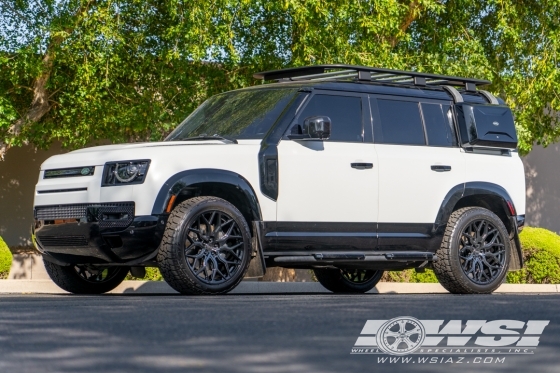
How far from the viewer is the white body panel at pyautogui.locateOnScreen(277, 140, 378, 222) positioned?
1023 centimetres

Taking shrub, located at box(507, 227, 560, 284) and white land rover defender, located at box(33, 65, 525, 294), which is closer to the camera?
white land rover defender, located at box(33, 65, 525, 294)

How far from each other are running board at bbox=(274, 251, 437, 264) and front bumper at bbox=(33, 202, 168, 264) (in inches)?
52.6

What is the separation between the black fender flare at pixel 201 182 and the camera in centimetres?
949

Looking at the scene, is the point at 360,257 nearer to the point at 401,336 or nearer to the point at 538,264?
the point at 401,336

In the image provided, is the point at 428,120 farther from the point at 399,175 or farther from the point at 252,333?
the point at 252,333

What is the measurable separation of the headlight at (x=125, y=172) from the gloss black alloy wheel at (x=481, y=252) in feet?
12.0

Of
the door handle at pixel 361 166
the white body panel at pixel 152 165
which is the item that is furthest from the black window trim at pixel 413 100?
the white body panel at pixel 152 165

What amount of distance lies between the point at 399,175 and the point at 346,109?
0.86 m

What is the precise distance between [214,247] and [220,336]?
149 inches

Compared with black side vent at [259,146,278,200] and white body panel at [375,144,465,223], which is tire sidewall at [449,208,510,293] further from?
black side vent at [259,146,278,200]

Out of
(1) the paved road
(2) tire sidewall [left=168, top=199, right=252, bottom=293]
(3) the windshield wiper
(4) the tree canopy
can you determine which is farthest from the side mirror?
(4) the tree canopy

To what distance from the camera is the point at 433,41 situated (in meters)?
20.0

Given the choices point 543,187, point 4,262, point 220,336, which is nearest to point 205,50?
point 4,262

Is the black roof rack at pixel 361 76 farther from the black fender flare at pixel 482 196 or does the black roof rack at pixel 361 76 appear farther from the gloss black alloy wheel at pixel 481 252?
the gloss black alloy wheel at pixel 481 252
